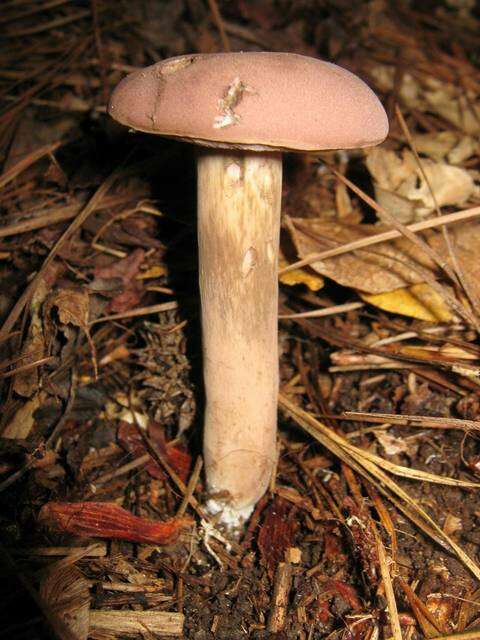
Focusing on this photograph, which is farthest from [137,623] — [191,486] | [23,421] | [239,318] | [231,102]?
[231,102]

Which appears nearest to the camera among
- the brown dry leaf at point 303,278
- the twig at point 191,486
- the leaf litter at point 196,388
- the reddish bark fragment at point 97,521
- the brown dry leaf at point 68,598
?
the brown dry leaf at point 68,598

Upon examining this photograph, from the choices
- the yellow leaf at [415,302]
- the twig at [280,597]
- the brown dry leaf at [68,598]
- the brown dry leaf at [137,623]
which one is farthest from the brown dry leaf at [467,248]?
the brown dry leaf at [68,598]

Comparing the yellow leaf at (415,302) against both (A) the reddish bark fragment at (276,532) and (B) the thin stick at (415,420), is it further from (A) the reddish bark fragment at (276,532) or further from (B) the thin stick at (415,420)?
(A) the reddish bark fragment at (276,532)

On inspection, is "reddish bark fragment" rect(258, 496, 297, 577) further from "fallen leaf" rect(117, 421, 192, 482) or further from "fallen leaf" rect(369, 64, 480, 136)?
"fallen leaf" rect(369, 64, 480, 136)

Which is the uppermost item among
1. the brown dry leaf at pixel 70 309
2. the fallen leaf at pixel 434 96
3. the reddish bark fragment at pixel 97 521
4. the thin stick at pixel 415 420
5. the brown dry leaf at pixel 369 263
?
the fallen leaf at pixel 434 96

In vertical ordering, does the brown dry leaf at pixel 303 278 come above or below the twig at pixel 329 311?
above

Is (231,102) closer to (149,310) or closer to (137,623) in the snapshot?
(149,310)

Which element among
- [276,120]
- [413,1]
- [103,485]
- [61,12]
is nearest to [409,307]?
[276,120]

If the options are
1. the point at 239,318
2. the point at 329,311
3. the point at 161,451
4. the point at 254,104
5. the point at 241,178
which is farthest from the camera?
the point at 329,311
